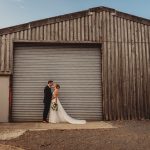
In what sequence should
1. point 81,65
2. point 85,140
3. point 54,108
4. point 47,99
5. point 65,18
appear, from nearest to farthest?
point 85,140
point 54,108
point 47,99
point 65,18
point 81,65

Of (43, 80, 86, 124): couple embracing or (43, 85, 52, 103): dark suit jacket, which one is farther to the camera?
(43, 85, 52, 103): dark suit jacket

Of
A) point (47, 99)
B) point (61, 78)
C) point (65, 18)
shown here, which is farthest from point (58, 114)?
point (65, 18)

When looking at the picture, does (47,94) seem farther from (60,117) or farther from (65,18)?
(65,18)

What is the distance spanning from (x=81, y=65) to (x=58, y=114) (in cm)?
267

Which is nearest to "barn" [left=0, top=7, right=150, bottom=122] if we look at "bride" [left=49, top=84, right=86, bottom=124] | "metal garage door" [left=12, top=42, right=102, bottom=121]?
"metal garage door" [left=12, top=42, right=102, bottom=121]

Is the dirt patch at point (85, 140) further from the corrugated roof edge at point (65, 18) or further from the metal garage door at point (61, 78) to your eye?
the corrugated roof edge at point (65, 18)

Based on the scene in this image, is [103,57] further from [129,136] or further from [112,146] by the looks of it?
[112,146]

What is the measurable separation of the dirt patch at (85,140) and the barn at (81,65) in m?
3.72

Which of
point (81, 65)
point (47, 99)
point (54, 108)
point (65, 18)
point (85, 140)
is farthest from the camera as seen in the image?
point (81, 65)

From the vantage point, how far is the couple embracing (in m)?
15.4

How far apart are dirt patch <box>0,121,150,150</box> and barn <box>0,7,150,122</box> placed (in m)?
3.72

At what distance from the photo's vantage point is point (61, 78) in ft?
54.1

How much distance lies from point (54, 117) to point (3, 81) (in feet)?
9.45

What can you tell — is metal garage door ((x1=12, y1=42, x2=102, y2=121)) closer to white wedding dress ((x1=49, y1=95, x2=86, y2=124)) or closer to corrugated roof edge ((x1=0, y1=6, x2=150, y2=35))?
white wedding dress ((x1=49, y1=95, x2=86, y2=124))
